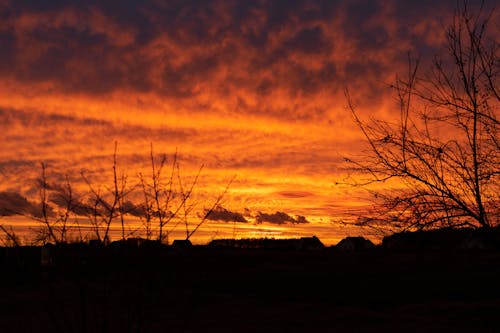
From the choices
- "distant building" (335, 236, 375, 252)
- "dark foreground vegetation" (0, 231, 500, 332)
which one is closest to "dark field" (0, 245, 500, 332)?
"dark foreground vegetation" (0, 231, 500, 332)

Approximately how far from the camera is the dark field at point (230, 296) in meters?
7.14

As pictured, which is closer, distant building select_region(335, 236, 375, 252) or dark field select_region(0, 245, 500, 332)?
dark field select_region(0, 245, 500, 332)

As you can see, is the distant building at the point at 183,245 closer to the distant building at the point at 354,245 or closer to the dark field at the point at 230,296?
the dark field at the point at 230,296

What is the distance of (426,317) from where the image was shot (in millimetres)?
15477

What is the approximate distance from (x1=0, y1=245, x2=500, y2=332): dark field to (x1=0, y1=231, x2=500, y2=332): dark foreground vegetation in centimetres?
3

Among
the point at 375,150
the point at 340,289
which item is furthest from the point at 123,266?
the point at 340,289

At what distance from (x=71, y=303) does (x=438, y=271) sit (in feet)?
76.9

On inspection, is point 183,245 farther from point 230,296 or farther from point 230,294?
point 230,294

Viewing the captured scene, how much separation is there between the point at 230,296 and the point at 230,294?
124 centimetres

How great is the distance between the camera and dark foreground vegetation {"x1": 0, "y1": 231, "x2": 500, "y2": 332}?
7.17 metres

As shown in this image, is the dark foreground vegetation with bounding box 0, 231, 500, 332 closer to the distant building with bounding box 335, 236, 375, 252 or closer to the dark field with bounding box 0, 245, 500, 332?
the dark field with bounding box 0, 245, 500, 332

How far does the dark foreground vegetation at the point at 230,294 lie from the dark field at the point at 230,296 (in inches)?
1.1

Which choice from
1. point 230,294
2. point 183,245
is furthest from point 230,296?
point 183,245

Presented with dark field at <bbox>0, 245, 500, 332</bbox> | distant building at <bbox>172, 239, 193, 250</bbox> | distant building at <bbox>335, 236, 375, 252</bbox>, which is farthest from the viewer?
distant building at <bbox>335, 236, 375, 252</bbox>
